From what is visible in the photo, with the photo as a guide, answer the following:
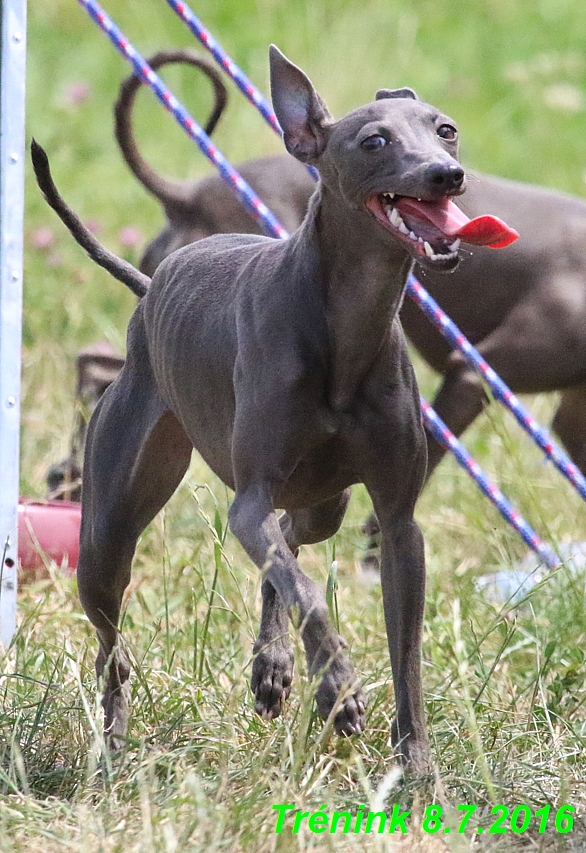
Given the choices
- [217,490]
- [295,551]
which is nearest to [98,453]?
[295,551]

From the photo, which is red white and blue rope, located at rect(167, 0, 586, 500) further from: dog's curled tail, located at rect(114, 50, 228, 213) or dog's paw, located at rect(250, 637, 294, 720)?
dog's paw, located at rect(250, 637, 294, 720)

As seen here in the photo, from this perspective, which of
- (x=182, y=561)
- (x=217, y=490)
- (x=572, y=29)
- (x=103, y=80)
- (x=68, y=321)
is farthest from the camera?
(x=572, y=29)

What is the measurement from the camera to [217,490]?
555 cm

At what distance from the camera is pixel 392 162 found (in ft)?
9.10

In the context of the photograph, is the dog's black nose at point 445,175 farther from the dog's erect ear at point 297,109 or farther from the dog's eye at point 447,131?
the dog's erect ear at point 297,109

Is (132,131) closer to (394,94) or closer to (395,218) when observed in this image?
(394,94)

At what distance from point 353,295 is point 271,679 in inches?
32.5

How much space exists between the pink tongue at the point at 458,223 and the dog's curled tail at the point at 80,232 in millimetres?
1030

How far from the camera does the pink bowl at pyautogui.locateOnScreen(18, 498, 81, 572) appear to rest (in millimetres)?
4625

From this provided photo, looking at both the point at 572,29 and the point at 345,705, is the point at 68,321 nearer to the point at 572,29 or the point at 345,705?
the point at 345,705

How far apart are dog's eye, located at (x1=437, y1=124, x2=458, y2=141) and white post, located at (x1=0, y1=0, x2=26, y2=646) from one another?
145cm

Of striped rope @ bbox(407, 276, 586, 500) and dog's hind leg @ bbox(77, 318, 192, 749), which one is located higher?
striped rope @ bbox(407, 276, 586, 500)

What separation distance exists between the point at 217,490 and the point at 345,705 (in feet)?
9.41

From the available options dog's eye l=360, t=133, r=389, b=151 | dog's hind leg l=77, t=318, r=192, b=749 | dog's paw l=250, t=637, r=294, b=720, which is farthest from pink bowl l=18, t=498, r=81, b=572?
dog's eye l=360, t=133, r=389, b=151
